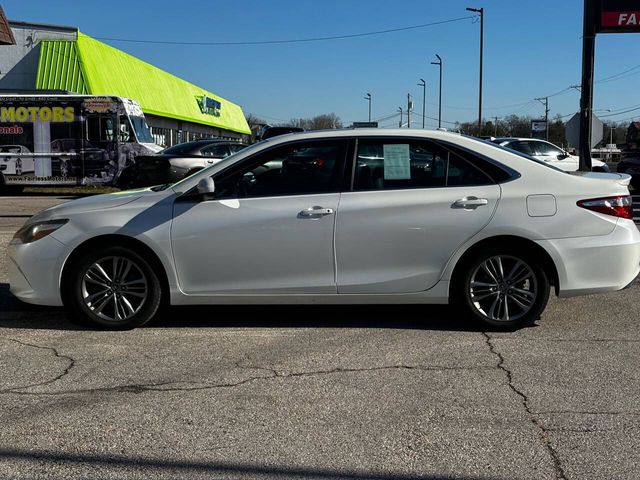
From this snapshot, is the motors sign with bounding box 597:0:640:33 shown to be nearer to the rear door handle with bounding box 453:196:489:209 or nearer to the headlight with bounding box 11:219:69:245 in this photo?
the rear door handle with bounding box 453:196:489:209

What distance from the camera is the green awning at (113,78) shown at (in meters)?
28.8

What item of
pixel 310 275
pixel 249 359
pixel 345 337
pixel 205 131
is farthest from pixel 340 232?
pixel 205 131

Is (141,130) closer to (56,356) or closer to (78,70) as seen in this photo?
(78,70)

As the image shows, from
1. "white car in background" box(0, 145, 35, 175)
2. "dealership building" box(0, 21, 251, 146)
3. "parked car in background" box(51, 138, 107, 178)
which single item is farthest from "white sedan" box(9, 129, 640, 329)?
"dealership building" box(0, 21, 251, 146)

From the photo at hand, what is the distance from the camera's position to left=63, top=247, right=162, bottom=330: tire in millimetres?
5715

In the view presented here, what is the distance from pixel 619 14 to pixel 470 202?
14.8 metres

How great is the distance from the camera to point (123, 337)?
18.7 ft

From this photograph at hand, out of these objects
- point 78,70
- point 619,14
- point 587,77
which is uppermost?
point 78,70

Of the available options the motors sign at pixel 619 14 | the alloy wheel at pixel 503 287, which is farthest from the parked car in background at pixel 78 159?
the alloy wheel at pixel 503 287

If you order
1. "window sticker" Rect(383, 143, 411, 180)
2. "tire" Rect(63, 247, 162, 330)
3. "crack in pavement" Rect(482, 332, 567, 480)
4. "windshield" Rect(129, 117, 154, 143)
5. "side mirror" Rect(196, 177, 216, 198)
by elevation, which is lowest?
"crack in pavement" Rect(482, 332, 567, 480)

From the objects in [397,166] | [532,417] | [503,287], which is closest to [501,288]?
[503,287]

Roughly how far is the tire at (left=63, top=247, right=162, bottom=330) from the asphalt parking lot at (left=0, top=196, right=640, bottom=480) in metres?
0.15

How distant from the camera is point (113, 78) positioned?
105ft

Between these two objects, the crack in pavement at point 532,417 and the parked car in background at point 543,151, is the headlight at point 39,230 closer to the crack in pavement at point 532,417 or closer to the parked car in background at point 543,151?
the crack in pavement at point 532,417
